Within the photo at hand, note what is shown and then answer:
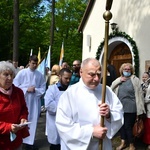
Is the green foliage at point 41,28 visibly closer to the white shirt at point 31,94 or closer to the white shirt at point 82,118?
the white shirt at point 31,94

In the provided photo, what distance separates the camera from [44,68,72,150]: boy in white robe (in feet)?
16.9

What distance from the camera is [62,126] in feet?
10.5

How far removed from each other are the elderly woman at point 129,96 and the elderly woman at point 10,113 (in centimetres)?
297

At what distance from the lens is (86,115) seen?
10.7 feet

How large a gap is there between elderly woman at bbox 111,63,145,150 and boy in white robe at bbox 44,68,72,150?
171 centimetres

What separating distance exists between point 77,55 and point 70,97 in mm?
26715

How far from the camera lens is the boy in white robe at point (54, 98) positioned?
5145mm

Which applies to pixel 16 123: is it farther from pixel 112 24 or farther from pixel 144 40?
pixel 112 24

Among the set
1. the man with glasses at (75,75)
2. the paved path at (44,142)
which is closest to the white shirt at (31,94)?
the paved path at (44,142)

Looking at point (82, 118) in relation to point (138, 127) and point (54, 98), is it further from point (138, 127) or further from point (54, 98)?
point (138, 127)

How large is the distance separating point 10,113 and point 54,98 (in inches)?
58.2

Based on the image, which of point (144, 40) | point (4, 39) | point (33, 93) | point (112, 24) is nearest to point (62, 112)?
point (33, 93)

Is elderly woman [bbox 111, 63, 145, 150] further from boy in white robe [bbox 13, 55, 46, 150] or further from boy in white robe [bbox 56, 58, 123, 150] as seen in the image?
boy in white robe [bbox 56, 58, 123, 150]

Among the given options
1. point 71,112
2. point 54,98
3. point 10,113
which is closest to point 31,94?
point 54,98
